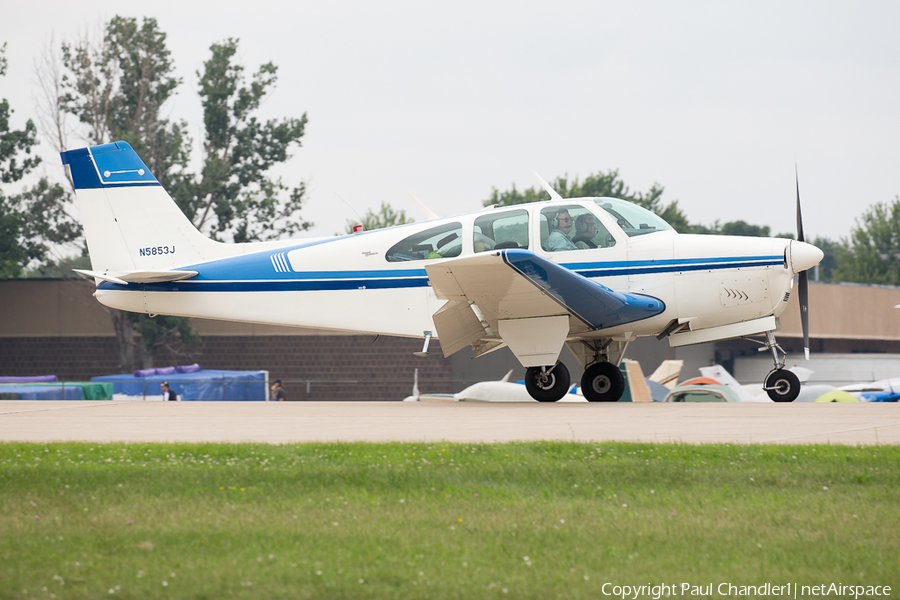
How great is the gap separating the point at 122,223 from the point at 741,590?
12.0 m

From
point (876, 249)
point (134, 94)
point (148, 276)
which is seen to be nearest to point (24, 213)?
point (134, 94)

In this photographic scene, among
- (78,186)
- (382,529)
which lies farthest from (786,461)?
(78,186)

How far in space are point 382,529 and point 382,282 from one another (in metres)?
8.05

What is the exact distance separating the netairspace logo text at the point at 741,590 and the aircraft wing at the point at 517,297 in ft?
21.5

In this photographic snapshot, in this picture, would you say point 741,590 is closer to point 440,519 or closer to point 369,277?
point 440,519

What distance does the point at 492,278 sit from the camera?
1038 centimetres

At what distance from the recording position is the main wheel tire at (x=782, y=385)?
38.3ft

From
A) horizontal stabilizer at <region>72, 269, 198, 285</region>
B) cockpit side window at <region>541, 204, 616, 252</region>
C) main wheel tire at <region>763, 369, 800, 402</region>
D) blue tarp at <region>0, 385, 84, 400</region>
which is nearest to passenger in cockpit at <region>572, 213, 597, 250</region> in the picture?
cockpit side window at <region>541, 204, 616, 252</region>

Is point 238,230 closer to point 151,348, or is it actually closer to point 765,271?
point 151,348

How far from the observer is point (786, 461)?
6074mm

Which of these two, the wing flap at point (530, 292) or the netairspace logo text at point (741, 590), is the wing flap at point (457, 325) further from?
the netairspace logo text at point (741, 590)

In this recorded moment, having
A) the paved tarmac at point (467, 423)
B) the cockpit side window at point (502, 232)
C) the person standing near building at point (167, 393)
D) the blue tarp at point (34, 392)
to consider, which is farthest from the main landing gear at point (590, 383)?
the person standing near building at point (167, 393)

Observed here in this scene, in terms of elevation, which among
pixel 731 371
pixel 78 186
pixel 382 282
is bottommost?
pixel 731 371

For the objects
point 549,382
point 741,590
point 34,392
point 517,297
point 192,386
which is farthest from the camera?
point 192,386
